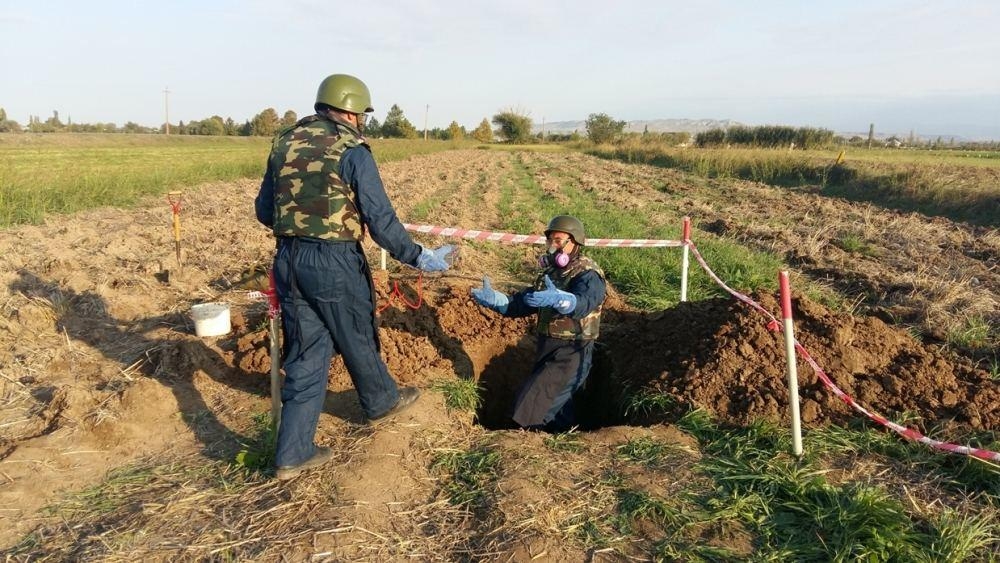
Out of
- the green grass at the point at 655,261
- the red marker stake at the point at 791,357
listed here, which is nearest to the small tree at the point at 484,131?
the green grass at the point at 655,261

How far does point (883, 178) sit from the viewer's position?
17.3 m

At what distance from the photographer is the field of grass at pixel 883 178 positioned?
14.0m

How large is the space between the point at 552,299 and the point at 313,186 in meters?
1.77

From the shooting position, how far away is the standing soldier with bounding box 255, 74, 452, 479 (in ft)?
10.6

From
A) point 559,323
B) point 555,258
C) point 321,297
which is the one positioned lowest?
point 559,323

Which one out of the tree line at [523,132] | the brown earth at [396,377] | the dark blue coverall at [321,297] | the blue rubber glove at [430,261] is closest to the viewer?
the brown earth at [396,377]

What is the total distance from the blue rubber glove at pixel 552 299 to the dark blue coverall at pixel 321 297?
96cm

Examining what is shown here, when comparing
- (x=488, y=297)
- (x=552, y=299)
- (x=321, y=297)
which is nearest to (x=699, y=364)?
(x=552, y=299)

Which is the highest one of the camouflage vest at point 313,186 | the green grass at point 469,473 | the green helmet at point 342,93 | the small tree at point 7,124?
the small tree at point 7,124

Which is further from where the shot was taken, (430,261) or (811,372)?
(811,372)

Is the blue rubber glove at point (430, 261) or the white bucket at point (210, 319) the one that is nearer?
Result: the blue rubber glove at point (430, 261)

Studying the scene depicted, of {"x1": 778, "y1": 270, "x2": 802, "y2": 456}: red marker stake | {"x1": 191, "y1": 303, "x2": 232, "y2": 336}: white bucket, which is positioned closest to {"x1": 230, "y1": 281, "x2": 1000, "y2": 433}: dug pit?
{"x1": 191, "y1": 303, "x2": 232, "y2": 336}: white bucket

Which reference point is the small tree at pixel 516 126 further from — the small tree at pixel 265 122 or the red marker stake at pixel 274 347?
the red marker stake at pixel 274 347

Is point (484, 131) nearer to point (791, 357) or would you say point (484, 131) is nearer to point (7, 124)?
Answer: point (7, 124)
